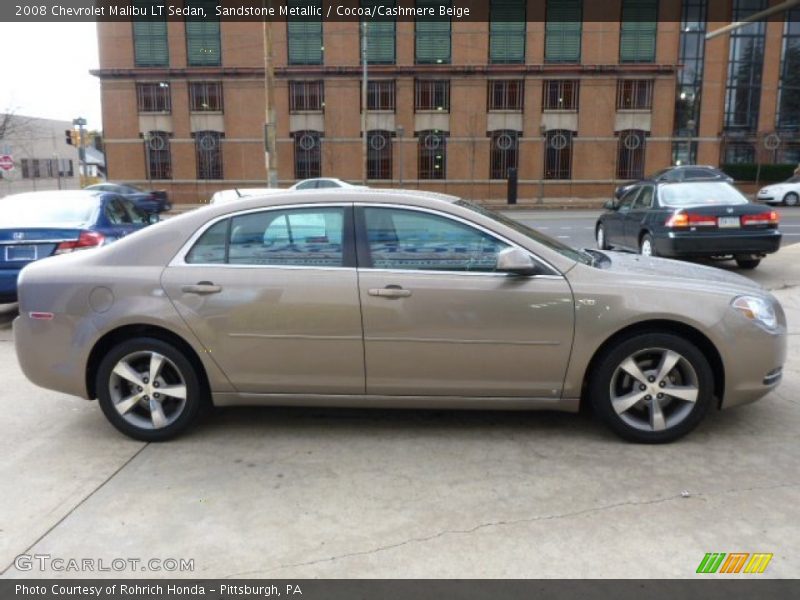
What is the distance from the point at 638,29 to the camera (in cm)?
3412

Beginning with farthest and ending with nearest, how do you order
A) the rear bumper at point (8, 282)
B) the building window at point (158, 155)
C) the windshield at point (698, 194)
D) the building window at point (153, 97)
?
the building window at point (158, 155)
the building window at point (153, 97)
the windshield at point (698, 194)
the rear bumper at point (8, 282)

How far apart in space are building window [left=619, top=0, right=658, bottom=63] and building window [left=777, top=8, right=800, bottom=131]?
11.1m

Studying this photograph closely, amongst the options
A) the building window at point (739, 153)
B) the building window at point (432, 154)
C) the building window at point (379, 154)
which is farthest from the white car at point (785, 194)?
the building window at point (379, 154)

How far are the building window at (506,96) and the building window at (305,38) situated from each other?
8747mm

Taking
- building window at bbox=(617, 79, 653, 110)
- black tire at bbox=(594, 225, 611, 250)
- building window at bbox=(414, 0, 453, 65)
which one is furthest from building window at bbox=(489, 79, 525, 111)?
black tire at bbox=(594, 225, 611, 250)

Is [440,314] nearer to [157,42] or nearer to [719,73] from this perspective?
[157,42]

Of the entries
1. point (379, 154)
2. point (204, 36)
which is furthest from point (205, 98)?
point (379, 154)

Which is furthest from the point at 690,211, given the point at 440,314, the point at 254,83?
the point at 254,83

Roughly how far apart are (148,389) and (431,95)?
3204 centimetres

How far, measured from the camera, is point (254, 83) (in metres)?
34.1

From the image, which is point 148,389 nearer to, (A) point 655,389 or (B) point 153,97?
(A) point 655,389

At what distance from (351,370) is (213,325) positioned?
2.92 feet

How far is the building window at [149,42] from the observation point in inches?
1336

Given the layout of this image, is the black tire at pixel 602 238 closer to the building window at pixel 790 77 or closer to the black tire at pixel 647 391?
the black tire at pixel 647 391
